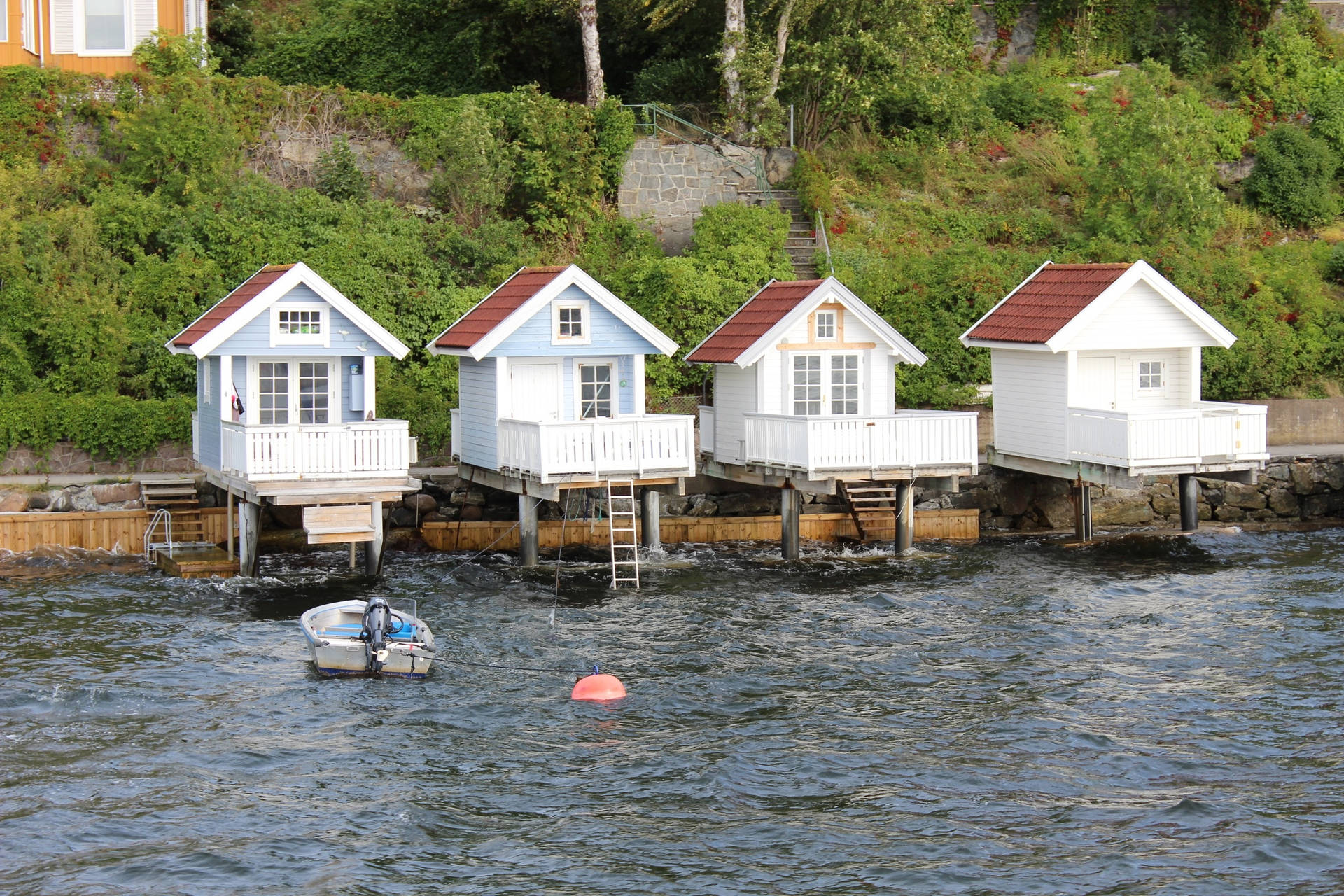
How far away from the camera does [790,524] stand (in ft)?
95.9

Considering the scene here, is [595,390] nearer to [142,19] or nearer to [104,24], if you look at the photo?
[142,19]

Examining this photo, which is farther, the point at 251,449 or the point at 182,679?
the point at 251,449

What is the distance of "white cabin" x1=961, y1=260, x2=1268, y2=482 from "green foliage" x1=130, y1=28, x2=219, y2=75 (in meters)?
20.8

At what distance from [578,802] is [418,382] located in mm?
19149

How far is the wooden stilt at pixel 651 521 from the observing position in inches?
1151

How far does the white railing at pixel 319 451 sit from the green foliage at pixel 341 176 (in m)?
13.3

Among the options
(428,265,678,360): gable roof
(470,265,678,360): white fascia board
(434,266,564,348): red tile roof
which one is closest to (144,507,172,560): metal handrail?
(428,265,678,360): gable roof

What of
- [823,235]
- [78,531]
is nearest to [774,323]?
[823,235]

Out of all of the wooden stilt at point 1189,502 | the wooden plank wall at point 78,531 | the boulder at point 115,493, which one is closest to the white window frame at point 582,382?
the wooden plank wall at point 78,531

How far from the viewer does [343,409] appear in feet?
93.3

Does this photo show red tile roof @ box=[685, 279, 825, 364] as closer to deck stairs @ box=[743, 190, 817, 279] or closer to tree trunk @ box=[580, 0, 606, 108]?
deck stairs @ box=[743, 190, 817, 279]

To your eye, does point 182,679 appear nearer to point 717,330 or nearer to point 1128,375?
point 717,330

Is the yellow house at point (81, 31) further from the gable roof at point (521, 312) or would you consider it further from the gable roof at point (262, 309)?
the gable roof at point (521, 312)

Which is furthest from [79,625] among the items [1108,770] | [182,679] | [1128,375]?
[1128,375]
